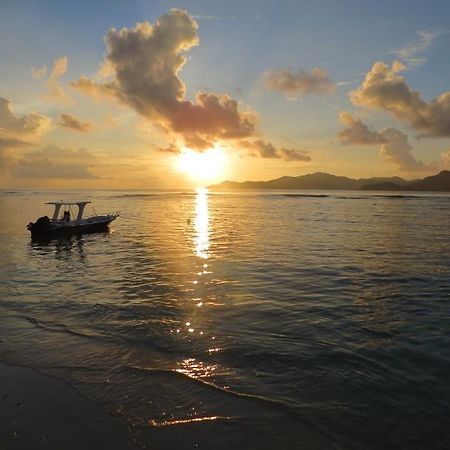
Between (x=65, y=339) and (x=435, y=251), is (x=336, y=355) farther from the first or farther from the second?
(x=435, y=251)

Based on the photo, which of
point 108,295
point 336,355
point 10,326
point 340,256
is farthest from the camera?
point 340,256

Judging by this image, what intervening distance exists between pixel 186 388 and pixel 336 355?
5.70 metres

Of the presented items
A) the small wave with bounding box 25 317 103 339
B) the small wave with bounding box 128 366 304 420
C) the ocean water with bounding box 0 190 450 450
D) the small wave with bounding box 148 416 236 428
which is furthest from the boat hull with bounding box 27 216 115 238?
the small wave with bounding box 148 416 236 428

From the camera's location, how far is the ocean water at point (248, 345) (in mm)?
10398

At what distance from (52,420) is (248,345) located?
24.5 ft

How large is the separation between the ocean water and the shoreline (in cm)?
41

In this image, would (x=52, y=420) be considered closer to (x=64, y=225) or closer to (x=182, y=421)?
(x=182, y=421)

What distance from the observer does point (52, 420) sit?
10234 mm

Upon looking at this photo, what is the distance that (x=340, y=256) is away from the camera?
119 feet

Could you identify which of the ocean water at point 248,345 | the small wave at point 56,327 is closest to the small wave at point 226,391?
the ocean water at point 248,345

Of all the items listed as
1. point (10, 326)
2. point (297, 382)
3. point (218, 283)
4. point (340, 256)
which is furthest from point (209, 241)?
point (297, 382)

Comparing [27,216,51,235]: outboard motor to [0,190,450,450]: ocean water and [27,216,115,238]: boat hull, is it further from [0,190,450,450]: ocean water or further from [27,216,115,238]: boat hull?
[0,190,450,450]: ocean water

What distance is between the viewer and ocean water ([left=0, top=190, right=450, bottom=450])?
10.4 meters

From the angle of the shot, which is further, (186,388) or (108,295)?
(108,295)
